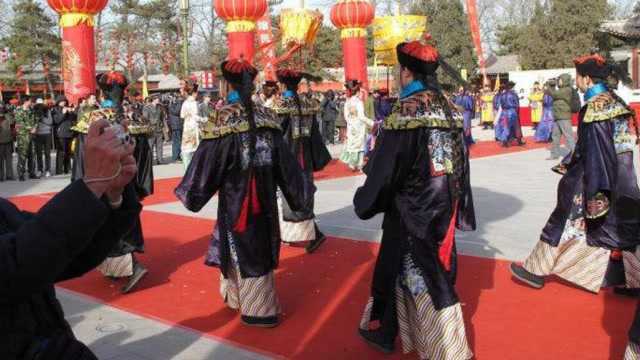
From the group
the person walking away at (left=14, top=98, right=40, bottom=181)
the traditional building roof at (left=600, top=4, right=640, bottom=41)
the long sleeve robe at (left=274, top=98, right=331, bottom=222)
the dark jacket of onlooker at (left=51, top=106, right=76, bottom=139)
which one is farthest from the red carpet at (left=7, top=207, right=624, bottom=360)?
the traditional building roof at (left=600, top=4, right=640, bottom=41)

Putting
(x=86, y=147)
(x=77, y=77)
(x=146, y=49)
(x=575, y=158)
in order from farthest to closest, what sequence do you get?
(x=146, y=49) < (x=77, y=77) < (x=575, y=158) < (x=86, y=147)

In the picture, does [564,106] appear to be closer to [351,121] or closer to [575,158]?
[351,121]

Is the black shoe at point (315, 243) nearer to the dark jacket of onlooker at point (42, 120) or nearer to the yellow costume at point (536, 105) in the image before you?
the dark jacket of onlooker at point (42, 120)

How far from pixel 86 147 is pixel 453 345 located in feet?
8.70

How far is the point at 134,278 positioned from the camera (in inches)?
228

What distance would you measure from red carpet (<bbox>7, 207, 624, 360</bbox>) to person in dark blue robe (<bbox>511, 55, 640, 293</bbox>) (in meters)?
0.18

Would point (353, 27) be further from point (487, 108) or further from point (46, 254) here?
point (46, 254)

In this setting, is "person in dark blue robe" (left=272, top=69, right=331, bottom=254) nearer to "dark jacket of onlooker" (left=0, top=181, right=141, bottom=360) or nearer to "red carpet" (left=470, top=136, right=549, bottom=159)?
"dark jacket of onlooker" (left=0, top=181, right=141, bottom=360)

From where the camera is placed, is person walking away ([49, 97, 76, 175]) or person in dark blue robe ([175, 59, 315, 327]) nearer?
person in dark blue robe ([175, 59, 315, 327])

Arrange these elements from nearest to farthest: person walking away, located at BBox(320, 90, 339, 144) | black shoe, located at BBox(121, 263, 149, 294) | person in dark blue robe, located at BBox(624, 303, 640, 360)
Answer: person in dark blue robe, located at BBox(624, 303, 640, 360) < black shoe, located at BBox(121, 263, 149, 294) < person walking away, located at BBox(320, 90, 339, 144)

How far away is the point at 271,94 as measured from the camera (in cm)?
906

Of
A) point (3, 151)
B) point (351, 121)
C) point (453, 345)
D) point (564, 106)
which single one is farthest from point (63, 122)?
point (453, 345)

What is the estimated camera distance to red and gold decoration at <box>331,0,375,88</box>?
22.4 metres

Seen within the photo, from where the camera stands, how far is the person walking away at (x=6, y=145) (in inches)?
529
